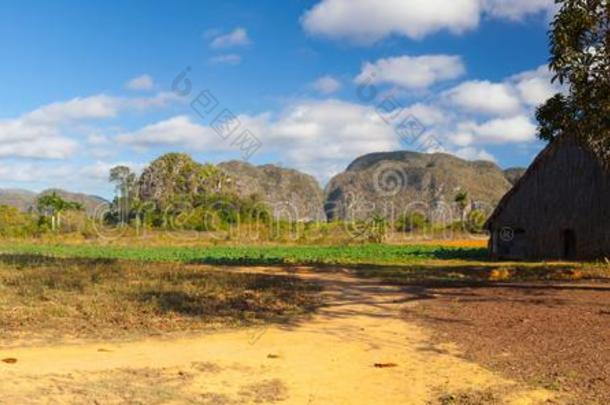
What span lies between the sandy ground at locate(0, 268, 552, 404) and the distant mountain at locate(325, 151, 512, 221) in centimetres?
8796

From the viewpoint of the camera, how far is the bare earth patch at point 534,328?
299 inches

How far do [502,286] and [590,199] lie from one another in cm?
1354

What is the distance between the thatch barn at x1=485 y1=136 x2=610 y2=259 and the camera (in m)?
27.3

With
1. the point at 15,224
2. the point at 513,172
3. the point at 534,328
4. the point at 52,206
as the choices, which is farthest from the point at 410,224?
the point at 513,172

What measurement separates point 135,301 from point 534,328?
714 centimetres

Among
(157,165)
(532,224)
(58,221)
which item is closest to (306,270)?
(532,224)

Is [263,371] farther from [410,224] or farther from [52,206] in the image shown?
[52,206]

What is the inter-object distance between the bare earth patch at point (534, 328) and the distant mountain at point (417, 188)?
8233cm

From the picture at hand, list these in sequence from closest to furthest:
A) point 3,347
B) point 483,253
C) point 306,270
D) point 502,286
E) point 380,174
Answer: point 3,347, point 502,286, point 306,270, point 483,253, point 380,174

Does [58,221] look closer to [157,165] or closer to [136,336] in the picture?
[157,165]

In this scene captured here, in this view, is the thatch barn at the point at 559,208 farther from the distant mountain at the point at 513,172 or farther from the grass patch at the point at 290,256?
the distant mountain at the point at 513,172

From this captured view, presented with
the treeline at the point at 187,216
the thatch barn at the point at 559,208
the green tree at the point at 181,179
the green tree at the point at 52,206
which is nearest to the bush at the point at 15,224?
the treeline at the point at 187,216

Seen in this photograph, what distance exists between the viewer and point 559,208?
2828cm

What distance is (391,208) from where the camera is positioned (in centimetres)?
10938
